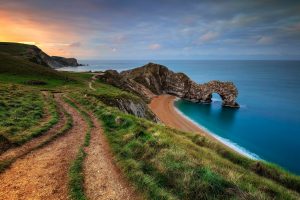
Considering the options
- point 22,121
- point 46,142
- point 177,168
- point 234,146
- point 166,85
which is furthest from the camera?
point 166,85

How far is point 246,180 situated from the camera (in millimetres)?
12562

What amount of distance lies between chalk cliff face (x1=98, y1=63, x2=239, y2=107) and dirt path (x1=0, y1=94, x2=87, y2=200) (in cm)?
6777

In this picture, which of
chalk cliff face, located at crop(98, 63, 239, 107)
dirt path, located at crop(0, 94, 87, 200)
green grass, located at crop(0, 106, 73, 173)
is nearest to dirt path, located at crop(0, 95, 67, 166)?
green grass, located at crop(0, 106, 73, 173)

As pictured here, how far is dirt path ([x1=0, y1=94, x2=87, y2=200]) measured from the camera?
31.7ft

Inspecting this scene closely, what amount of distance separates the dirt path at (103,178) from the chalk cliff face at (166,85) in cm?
6842

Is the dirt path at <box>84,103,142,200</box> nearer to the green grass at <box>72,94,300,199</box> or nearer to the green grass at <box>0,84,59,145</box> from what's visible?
the green grass at <box>72,94,300,199</box>

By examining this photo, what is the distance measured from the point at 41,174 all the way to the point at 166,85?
96.2 m

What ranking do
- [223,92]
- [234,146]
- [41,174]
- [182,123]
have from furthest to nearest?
[223,92]
[182,123]
[234,146]
[41,174]

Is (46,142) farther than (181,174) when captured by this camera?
Yes

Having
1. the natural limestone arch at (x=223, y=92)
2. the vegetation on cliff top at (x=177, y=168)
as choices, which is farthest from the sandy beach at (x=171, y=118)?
the vegetation on cliff top at (x=177, y=168)

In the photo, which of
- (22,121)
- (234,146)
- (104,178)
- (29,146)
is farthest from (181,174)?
(234,146)

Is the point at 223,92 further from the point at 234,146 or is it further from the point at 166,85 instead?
the point at 234,146

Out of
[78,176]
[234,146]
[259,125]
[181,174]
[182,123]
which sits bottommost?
[234,146]

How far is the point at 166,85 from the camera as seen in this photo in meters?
106
